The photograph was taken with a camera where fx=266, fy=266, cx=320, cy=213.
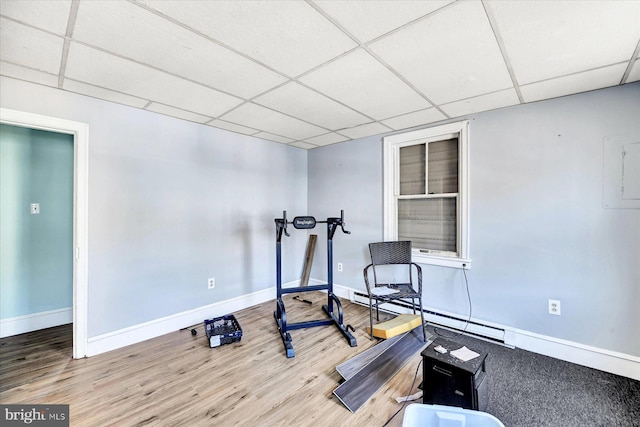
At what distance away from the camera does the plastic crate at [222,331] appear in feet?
8.64

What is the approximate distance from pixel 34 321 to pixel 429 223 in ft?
15.3

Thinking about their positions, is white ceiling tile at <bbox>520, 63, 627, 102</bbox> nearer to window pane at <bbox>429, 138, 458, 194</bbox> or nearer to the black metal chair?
window pane at <bbox>429, 138, 458, 194</bbox>

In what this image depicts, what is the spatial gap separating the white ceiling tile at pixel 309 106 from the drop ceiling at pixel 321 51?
24 millimetres

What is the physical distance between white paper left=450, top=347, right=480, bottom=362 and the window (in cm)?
130

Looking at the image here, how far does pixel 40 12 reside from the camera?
1389 mm

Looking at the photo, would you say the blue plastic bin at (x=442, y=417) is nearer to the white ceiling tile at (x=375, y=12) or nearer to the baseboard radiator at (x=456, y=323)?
the baseboard radiator at (x=456, y=323)

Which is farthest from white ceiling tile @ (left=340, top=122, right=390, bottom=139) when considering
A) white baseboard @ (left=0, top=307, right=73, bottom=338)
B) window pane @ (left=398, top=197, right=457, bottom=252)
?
white baseboard @ (left=0, top=307, right=73, bottom=338)

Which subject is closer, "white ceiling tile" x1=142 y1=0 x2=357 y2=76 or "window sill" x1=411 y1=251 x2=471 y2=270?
"white ceiling tile" x1=142 y1=0 x2=357 y2=76

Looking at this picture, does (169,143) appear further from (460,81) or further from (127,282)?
(460,81)

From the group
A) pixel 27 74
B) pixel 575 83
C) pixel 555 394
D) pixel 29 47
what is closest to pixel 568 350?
pixel 555 394

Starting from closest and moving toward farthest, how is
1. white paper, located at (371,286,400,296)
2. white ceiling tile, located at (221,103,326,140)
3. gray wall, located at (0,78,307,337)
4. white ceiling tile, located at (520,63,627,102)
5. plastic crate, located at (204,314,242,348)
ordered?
white ceiling tile, located at (520,63,627,102), gray wall, located at (0,78,307,337), plastic crate, located at (204,314,242,348), white ceiling tile, located at (221,103,326,140), white paper, located at (371,286,400,296)

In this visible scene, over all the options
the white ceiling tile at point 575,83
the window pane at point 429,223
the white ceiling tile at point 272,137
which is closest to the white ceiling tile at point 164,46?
the white ceiling tile at point 272,137

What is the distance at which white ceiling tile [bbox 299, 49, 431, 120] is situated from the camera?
1.90 meters

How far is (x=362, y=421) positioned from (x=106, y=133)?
3230mm
